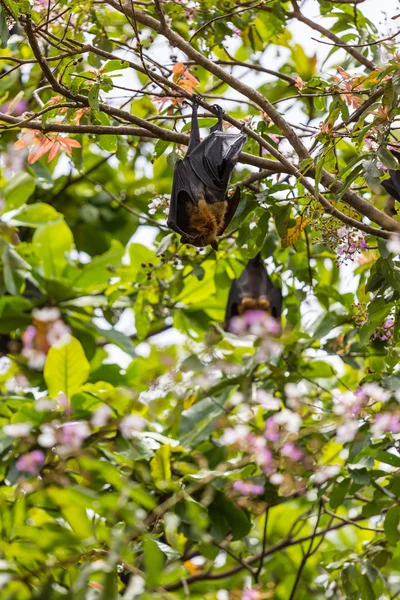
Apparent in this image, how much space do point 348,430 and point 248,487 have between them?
64 cm

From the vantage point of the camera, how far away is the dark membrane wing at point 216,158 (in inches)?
142

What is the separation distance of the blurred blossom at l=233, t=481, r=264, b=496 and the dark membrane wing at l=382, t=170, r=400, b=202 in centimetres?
191

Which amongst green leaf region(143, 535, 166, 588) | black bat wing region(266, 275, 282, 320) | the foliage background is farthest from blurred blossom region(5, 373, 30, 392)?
green leaf region(143, 535, 166, 588)

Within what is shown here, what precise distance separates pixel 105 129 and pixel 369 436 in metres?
1.84

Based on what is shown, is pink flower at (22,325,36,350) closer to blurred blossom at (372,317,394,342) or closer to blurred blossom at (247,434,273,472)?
blurred blossom at (247,434,273,472)

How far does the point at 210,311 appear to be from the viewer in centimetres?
608

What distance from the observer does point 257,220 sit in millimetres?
4059

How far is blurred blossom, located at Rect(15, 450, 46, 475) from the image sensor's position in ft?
15.7

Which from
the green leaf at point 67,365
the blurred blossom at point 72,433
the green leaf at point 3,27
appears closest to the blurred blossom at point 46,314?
the green leaf at point 67,365

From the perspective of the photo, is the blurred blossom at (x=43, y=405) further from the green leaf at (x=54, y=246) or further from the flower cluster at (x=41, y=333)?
the green leaf at (x=54, y=246)

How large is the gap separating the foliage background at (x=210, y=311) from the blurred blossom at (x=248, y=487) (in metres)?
0.02

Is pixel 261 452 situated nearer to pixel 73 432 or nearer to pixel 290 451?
pixel 290 451

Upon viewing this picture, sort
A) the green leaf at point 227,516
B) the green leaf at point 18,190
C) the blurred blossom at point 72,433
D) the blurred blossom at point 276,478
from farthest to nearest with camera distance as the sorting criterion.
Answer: the green leaf at point 18,190 < the blurred blossom at point 276,478 < the green leaf at point 227,516 < the blurred blossom at point 72,433

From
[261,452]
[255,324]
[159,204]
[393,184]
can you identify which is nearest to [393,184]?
[393,184]
